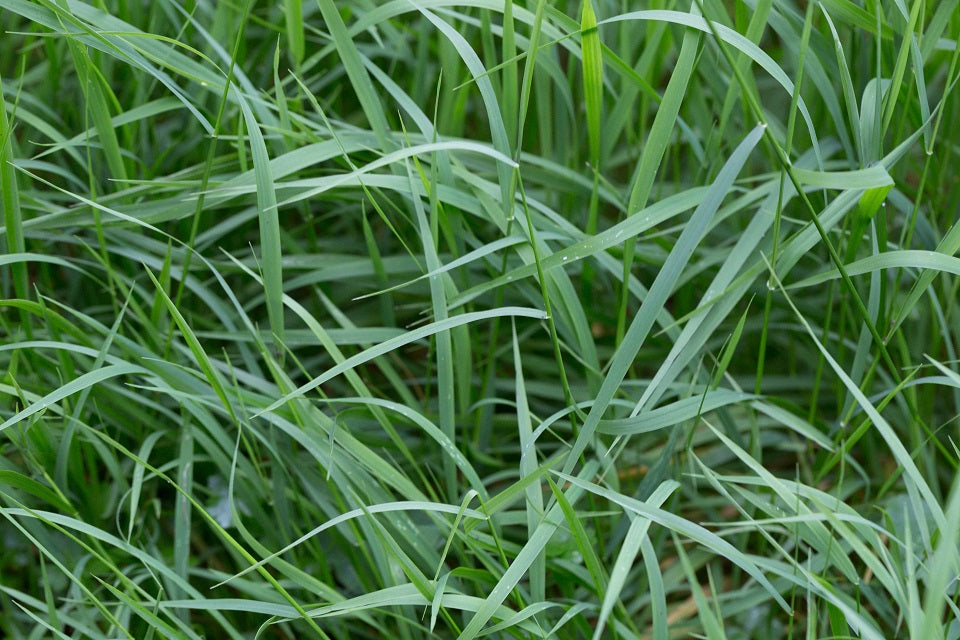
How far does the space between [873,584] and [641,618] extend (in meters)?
0.26

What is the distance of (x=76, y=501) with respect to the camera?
97 centimetres

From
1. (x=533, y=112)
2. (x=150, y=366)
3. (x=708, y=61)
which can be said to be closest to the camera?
(x=150, y=366)

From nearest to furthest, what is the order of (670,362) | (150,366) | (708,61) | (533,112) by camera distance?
(670,362), (150,366), (708,61), (533,112)

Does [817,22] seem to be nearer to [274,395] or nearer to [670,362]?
[670,362]

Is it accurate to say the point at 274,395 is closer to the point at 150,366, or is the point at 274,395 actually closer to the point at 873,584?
the point at 150,366

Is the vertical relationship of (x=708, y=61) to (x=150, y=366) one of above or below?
above

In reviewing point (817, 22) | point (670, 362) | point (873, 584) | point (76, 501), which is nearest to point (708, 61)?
point (817, 22)

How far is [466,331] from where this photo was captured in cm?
92

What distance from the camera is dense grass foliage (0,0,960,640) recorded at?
0.76m

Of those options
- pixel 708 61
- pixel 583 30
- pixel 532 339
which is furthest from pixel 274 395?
pixel 708 61

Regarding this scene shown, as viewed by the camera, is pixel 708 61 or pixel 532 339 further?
pixel 532 339

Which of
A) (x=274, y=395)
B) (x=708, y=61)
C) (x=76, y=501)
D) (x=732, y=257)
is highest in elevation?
(x=708, y=61)

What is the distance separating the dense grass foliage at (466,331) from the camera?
757 millimetres

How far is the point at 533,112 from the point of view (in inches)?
46.6
